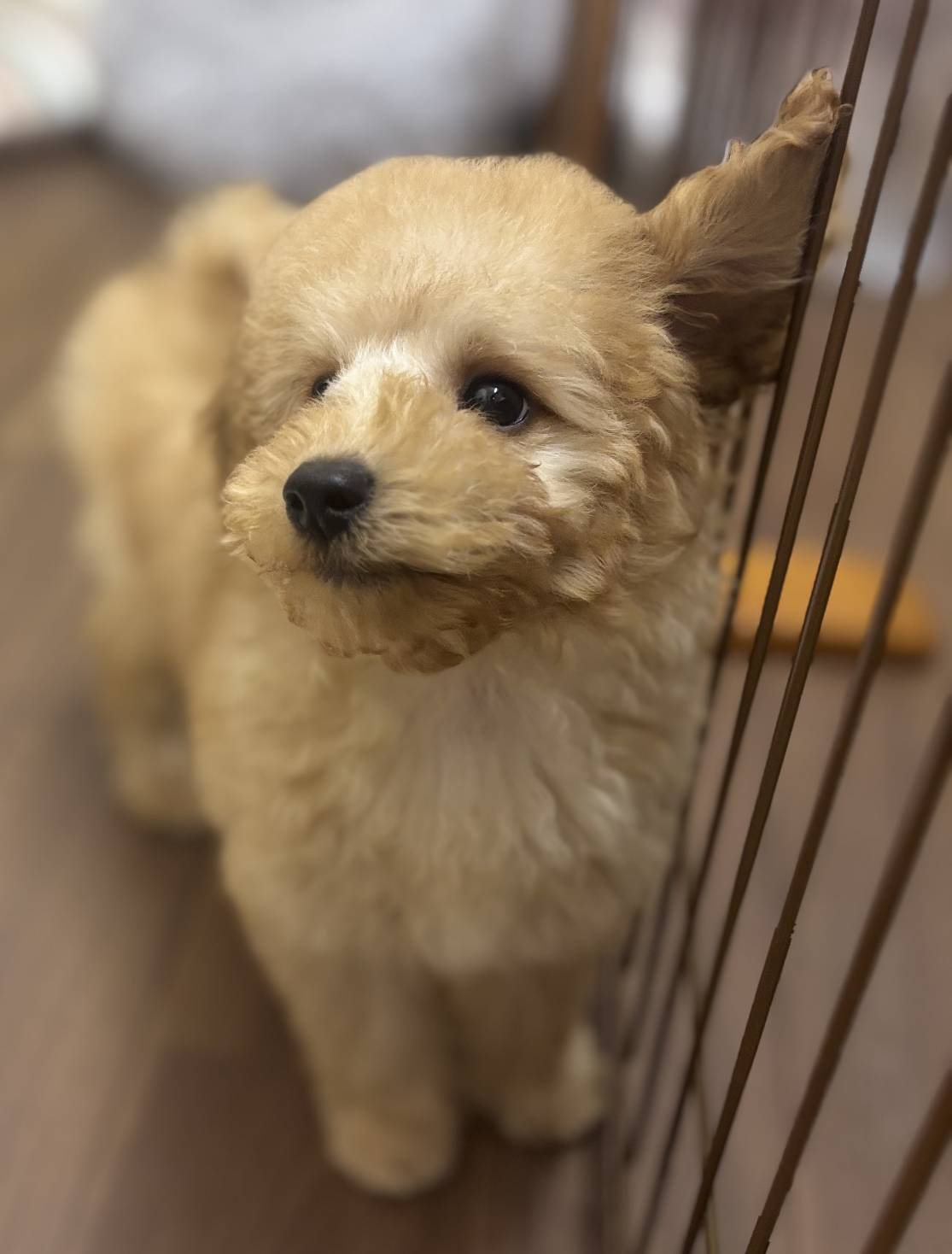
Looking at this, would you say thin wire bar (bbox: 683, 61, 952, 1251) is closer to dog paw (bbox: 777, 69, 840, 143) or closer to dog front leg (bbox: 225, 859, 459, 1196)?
dog paw (bbox: 777, 69, 840, 143)

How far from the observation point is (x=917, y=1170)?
42 cm

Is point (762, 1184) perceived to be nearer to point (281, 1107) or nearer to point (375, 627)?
point (281, 1107)

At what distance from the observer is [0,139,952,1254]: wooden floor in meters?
0.93

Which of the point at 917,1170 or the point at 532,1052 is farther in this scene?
the point at 532,1052

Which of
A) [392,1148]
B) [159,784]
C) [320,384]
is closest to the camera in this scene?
[320,384]

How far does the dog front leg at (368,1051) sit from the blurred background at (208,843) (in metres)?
0.04

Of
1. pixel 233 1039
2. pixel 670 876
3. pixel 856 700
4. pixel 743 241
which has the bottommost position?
pixel 233 1039

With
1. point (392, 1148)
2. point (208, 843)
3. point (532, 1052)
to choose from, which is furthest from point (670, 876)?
point (208, 843)

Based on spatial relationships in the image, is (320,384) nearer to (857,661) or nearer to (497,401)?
(497,401)

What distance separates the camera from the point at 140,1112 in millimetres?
1001

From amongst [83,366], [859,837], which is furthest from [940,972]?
[83,366]

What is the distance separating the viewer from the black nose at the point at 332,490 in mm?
538

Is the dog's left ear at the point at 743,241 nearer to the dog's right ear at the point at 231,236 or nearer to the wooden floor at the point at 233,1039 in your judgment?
the dog's right ear at the point at 231,236

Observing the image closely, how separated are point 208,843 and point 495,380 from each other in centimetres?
81
